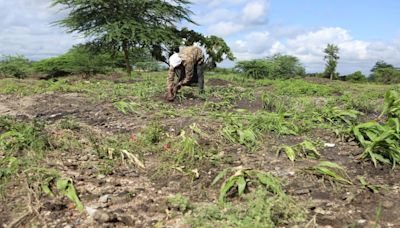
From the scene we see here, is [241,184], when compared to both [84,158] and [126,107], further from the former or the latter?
[126,107]

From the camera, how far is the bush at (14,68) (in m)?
14.2

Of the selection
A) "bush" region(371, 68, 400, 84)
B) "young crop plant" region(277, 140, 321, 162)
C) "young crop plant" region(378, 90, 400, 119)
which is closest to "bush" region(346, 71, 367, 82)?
"bush" region(371, 68, 400, 84)

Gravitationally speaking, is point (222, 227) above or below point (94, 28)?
below

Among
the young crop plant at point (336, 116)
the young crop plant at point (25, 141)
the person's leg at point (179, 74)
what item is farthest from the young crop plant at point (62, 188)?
the person's leg at point (179, 74)

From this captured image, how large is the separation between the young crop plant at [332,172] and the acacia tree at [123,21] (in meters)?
10.7

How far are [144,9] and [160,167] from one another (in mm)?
11555

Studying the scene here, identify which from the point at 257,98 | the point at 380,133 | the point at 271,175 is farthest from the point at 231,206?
the point at 257,98

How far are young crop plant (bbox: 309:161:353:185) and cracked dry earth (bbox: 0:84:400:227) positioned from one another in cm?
8

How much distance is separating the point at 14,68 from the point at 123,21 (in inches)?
157

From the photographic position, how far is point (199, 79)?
292 inches

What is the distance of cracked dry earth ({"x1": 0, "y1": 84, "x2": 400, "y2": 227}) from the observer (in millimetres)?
2912

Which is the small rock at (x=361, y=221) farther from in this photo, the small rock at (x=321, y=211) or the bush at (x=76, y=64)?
the bush at (x=76, y=64)

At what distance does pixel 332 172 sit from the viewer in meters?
3.52

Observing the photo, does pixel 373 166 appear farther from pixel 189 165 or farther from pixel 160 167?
pixel 160 167
